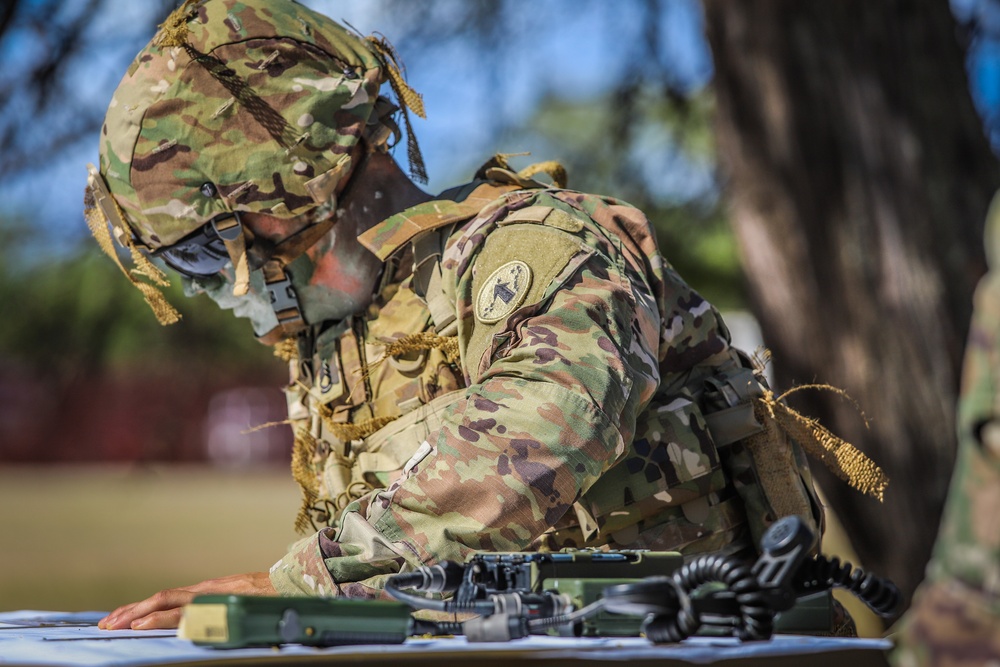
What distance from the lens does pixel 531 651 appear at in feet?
4.40

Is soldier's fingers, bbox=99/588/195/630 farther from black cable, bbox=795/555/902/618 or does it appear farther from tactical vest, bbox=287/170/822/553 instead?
black cable, bbox=795/555/902/618

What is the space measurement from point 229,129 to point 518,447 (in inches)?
42.3

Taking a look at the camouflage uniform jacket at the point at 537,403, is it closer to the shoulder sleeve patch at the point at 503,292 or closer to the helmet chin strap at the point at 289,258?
the shoulder sleeve patch at the point at 503,292

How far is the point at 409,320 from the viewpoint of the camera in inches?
95.6

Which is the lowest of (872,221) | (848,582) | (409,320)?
(848,582)

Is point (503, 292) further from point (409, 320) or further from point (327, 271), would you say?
point (327, 271)

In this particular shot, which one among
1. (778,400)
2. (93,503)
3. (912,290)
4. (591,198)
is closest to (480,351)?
(591,198)

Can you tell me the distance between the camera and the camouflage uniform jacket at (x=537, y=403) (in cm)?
183

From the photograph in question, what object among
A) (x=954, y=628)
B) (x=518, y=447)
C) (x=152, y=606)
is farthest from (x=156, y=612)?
(x=954, y=628)

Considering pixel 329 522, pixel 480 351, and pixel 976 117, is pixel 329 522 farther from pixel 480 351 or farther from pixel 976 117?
pixel 976 117

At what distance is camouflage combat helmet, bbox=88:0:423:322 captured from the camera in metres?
2.46

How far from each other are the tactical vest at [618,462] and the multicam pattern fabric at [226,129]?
0.94ft

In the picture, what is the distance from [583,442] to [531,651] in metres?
0.52

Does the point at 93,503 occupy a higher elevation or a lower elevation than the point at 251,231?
higher
